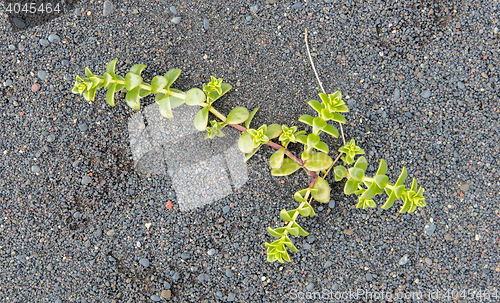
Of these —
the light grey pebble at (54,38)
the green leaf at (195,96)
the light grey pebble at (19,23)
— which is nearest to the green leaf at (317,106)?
the green leaf at (195,96)

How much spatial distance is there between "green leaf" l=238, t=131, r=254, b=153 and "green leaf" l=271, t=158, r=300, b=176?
186 mm

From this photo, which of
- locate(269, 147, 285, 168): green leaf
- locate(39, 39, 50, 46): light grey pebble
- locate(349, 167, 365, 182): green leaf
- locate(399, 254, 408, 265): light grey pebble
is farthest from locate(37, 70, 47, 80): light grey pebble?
locate(399, 254, 408, 265): light grey pebble

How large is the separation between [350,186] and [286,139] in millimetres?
381

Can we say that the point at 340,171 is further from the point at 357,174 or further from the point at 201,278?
the point at 201,278

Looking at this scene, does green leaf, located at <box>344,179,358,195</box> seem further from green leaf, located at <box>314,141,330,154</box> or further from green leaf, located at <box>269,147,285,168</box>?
green leaf, located at <box>269,147,285,168</box>

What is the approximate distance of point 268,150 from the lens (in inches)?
71.7

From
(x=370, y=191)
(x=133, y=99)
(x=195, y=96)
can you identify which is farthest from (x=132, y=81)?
(x=370, y=191)

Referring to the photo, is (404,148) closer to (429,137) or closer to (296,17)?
(429,137)

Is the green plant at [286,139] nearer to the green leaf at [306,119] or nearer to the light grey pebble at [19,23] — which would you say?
the green leaf at [306,119]

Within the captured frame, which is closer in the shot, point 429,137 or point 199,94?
point 199,94

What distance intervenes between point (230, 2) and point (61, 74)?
39.3 inches

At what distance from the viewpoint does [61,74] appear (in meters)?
1.86

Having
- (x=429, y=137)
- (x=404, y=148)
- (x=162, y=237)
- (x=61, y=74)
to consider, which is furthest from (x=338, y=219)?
(x=61, y=74)

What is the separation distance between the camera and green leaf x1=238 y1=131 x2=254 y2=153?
1.65 m
